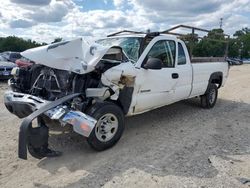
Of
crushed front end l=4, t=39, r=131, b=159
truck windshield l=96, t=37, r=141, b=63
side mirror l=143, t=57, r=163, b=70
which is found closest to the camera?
crushed front end l=4, t=39, r=131, b=159

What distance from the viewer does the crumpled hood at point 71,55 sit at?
4.83 m

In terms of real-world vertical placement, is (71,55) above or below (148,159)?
above

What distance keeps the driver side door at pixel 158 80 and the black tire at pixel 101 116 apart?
65 centimetres

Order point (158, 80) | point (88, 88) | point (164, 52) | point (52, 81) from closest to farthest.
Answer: point (88, 88) < point (52, 81) < point (158, 80) < point (164, 52)

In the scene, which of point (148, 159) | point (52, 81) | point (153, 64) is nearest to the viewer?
point (148, 159)

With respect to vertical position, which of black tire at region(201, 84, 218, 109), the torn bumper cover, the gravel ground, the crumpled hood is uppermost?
the crumpled hood

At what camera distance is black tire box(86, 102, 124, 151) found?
4766 millimetres

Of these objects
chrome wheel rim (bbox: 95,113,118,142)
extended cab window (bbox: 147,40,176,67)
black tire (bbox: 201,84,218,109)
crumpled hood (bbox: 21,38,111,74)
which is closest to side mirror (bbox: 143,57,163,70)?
extended cab window (bbox: 147,40,176,67)

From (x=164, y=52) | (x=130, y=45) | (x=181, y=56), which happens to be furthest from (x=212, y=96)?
(x=130, y=45)

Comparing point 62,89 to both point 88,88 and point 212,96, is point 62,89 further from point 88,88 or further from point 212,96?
point 212,96

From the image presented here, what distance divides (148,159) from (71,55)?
2.13 metres

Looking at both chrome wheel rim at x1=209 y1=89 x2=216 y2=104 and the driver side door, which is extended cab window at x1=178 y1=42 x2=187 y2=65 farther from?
chrome wheel rim at x1=209 y1=89 x2=216 y2=104

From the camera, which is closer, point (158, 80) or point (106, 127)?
point (106, 127)

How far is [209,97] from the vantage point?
28.0ft
